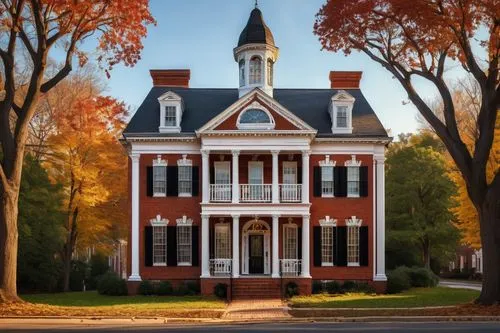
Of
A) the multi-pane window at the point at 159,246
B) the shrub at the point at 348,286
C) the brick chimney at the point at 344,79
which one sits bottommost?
the shrub at the point at 348,286

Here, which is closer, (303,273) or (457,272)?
(303,273)

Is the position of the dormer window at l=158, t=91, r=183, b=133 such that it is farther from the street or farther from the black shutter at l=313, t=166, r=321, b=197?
the street

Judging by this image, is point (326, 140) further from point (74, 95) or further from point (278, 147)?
point (74, 95)

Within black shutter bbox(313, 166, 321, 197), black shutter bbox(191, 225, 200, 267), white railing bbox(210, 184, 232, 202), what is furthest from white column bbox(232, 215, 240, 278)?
black shutter bbox(313, 166, 321, 197)

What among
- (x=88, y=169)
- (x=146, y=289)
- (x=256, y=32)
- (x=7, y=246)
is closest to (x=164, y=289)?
(x=146, y=289)

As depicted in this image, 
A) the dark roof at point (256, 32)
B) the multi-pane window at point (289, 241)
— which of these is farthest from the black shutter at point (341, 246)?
the dark roof at point (256, 32)

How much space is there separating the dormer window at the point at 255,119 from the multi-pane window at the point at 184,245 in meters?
5.94

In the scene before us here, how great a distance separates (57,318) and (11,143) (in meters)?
6.61

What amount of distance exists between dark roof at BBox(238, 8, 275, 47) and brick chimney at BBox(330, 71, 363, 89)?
4.15 meters

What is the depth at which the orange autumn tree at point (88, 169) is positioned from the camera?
40.1 m

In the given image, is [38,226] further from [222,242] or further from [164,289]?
[222,242]

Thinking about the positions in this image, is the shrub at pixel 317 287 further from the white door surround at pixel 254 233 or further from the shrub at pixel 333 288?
the white door surround at pixel 254 233

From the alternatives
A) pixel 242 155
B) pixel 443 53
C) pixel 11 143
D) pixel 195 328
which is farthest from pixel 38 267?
pixel 443 53

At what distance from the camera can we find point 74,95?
5159 centimetres
